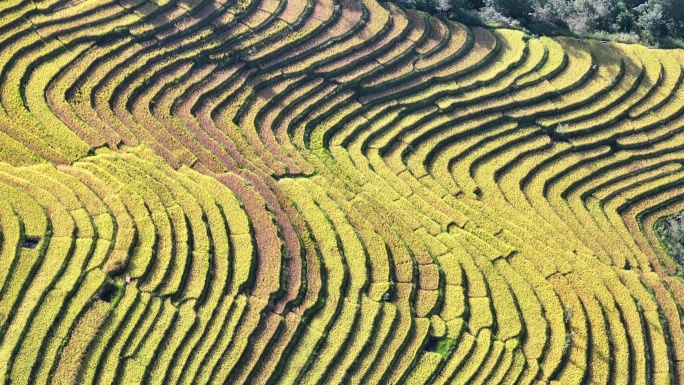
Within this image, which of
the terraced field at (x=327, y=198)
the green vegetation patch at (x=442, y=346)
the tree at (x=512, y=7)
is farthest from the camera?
the tree at (x=512, y=7)

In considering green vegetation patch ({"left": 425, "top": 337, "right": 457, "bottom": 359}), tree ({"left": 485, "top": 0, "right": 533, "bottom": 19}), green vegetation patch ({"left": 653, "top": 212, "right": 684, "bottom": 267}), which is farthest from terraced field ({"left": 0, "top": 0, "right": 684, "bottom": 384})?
tree ({"left": 485, "top": 0, "right": 533, "bottom": 19})

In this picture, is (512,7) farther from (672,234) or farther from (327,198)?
(327,198)

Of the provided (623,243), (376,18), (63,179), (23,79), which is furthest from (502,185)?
(23,79)

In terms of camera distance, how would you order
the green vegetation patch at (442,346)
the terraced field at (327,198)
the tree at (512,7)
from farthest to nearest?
the tree at (512,7) < the green vegetation patch at (442,346) < the terraced field at (327,198)

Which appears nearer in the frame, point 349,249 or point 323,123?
point 349,249

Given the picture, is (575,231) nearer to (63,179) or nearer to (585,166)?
(585,166)

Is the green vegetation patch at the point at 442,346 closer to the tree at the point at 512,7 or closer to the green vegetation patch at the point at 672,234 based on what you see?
the green vegetation patch at the point at 672,234

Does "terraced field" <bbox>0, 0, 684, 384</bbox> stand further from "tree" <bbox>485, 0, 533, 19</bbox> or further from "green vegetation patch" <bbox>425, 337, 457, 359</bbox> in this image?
"tree" <bbox>485, 0, 533, 19</bbox>

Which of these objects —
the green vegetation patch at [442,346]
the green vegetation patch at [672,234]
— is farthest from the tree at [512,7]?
the green vegetation patch at [442,346]

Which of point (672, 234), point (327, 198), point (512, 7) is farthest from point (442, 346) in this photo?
point (512, 7)
